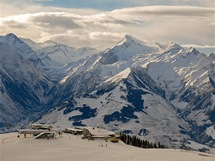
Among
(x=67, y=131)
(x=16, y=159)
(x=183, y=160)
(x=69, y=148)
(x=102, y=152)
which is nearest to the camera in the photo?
(x=183, y=160)

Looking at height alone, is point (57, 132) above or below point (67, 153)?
above

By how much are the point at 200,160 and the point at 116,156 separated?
63.3 feet

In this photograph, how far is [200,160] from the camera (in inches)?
3799

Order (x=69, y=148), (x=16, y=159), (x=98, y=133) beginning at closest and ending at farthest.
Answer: (x=16, y=159)
(x=69, y=148)
(x=98, y=133)

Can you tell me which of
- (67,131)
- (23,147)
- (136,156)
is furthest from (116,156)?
(67,131)

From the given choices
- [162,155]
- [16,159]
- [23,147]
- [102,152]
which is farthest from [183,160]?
[23,147]

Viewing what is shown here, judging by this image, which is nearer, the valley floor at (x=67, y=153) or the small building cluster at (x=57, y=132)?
the valley floor at (x=67, y=153)

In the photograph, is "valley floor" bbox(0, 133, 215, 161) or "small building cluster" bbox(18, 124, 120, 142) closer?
"valley floor" bbox(0, 133, 215, 161)

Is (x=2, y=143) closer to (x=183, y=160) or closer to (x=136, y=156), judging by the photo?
(x=136, y=156)

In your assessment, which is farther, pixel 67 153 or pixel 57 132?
pixel 57 132

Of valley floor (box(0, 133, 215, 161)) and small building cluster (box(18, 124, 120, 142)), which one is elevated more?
small building cluster (box(18, 124, 120, 142))

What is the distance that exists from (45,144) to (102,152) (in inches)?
865

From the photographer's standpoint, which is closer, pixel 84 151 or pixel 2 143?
pixel 84 151

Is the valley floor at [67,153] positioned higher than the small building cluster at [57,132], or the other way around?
the small building cluster at [57,132]
